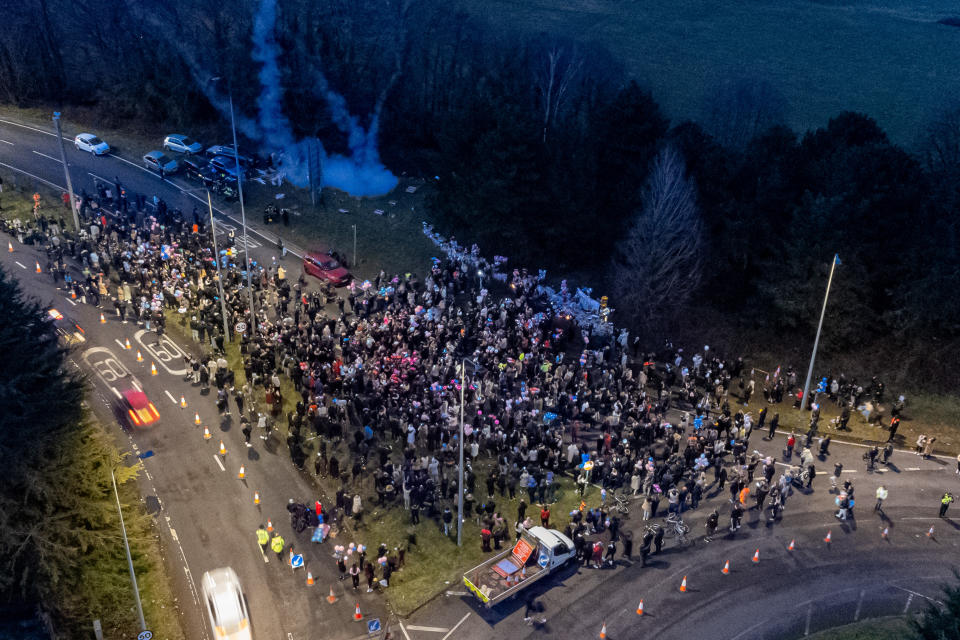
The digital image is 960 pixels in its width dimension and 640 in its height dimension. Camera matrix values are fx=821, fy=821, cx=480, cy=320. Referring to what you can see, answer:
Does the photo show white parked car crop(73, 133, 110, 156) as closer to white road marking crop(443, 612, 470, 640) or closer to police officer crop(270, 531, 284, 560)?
police officer crop(270, 531, 284, 560)

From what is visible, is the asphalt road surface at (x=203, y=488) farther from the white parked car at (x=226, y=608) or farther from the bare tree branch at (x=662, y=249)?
the bare tree branch at (x=662, y=249)

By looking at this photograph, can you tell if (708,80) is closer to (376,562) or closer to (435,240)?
(435,240)

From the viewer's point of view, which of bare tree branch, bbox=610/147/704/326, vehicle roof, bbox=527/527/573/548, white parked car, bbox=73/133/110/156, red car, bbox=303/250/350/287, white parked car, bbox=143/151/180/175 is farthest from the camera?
white parked car, bbox=73/133/110/156

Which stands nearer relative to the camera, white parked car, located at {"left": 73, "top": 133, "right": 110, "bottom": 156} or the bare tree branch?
the bare tree branch

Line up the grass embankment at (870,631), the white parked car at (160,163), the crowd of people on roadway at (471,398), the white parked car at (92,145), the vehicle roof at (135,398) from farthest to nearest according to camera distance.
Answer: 1. the white parked car at (92,145)
2. the white parked car at (160,163)
3. the vehicle roof at (135,398)
4. the crowd of people on roadway at (471,398)
5. the grass embankment at (870,631)

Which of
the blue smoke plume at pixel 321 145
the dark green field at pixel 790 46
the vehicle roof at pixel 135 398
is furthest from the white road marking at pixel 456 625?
the dark green field at pixel 790 46

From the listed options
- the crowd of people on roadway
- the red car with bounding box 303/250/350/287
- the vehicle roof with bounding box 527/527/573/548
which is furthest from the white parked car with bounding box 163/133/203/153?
the vehicle roof with bounding box 527/527/573/548
